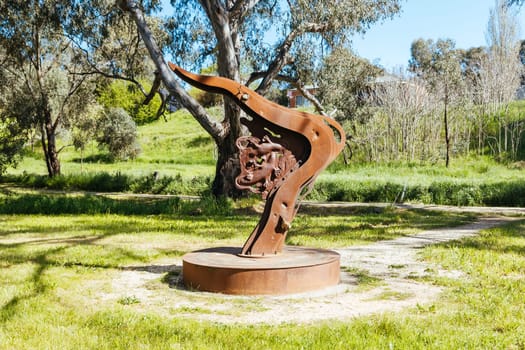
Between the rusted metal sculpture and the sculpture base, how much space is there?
0.32 metres

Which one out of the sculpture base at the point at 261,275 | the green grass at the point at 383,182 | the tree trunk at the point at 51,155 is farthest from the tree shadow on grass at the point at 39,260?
the tree trunk at the point at 51,155

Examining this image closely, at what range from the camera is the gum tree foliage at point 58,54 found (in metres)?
17.3

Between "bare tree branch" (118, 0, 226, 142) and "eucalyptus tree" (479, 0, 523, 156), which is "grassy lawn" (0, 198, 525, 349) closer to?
"bare tree branch" (118, 0, 226, 142)

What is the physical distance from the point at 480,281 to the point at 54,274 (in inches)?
185

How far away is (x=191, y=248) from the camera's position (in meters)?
8.78

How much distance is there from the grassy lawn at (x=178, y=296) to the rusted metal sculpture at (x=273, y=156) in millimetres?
1134

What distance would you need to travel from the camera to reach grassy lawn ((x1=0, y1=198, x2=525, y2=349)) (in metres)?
4.20

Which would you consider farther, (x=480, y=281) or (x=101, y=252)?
(x=101, y=252)

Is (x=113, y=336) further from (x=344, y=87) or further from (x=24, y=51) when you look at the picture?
(x=24, y=51)

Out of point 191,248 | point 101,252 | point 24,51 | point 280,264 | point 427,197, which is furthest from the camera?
point 24,51

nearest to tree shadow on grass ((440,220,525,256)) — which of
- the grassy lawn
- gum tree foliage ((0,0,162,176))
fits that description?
the grassy lawn

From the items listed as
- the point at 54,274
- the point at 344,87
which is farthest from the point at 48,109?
the point at 54,274

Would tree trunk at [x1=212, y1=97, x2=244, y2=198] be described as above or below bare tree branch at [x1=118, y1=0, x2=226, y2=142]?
below

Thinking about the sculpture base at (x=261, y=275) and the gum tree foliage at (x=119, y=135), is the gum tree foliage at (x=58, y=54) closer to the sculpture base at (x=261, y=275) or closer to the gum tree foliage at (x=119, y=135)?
the gum tree foliage at (x=119, y=135)
